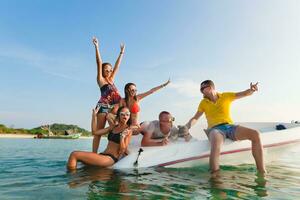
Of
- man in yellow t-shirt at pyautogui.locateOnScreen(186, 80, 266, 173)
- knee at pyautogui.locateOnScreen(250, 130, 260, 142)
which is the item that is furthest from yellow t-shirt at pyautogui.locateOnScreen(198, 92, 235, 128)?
knee at pyautogui.locateOnScreen(250, 130, 260, 142)

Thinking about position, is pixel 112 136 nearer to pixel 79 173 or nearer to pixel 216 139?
pixel 79 173

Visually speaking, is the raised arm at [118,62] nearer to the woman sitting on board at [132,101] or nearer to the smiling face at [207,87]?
the woman sitting on board at [132,101]

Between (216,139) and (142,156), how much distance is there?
4.70 feet

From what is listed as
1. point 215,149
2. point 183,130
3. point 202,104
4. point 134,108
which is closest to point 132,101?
point 134,108

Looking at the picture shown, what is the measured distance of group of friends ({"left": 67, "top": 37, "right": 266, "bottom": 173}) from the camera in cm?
533

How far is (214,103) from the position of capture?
570 cm

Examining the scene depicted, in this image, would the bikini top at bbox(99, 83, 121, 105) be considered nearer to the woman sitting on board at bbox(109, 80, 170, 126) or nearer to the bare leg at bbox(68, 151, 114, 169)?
the woman sitting on board at bbox(109, 80, 170, 126)

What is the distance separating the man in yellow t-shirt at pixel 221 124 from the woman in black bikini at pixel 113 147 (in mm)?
1551

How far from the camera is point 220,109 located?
5.68 m

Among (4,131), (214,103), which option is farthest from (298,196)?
(4,131)

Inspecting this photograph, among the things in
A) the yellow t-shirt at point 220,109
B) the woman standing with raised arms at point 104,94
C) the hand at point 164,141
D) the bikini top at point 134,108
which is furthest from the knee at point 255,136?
the woman standing with raised arms at point 104,94

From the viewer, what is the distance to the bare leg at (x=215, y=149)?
17.5 ft

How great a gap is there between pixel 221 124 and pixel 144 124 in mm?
1653

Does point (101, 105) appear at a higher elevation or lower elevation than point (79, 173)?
higher
